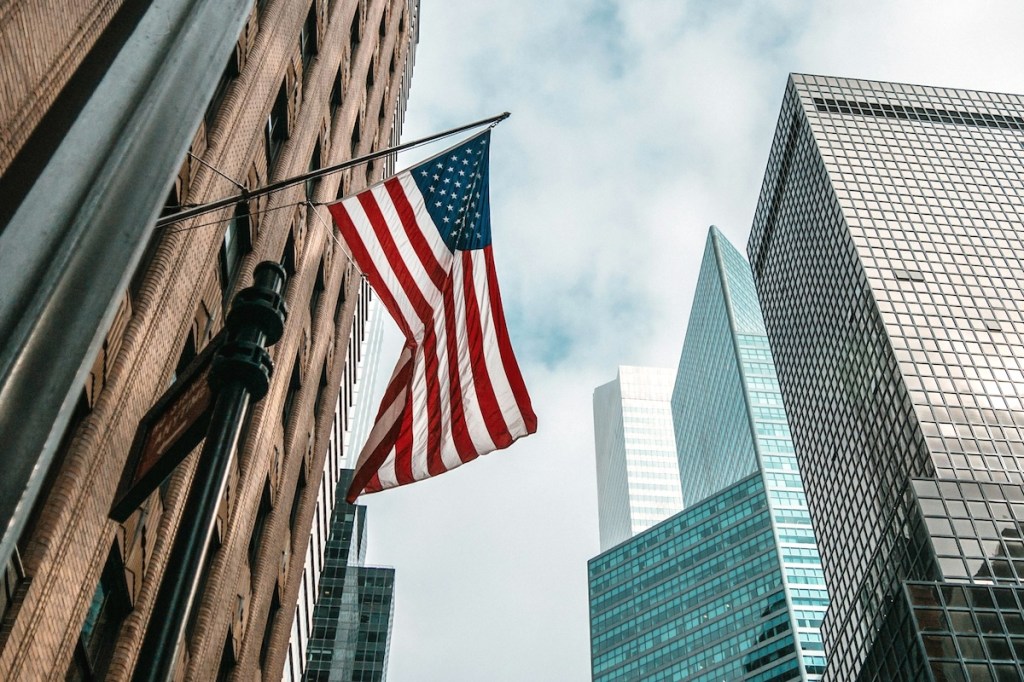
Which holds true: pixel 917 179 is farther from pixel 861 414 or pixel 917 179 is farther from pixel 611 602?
pixel 611 602

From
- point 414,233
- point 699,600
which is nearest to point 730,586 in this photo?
point 699,600

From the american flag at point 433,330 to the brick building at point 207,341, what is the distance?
47.8 inches

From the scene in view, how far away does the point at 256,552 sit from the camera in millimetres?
22969

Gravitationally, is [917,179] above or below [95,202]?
above

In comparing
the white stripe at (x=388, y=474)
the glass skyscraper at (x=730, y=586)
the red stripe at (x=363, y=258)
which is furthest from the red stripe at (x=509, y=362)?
the glass skyscraper at (x=730, y=586)

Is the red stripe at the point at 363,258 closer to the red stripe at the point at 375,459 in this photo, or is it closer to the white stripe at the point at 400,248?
the white stripe at the point at 400,248

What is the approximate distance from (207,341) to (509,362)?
596 cm

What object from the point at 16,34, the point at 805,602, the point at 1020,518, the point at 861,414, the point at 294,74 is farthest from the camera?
the point at 805,602

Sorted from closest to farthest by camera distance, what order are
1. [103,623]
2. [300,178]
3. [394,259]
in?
[300,178] < [103,623] < [394,259]

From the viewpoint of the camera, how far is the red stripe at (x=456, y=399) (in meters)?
14.1

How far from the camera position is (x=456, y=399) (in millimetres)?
14281

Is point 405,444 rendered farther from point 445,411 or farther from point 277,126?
point 277,126

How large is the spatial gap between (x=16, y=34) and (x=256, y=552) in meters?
15.4

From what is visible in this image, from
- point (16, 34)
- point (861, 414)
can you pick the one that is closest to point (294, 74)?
point (16, 34)
